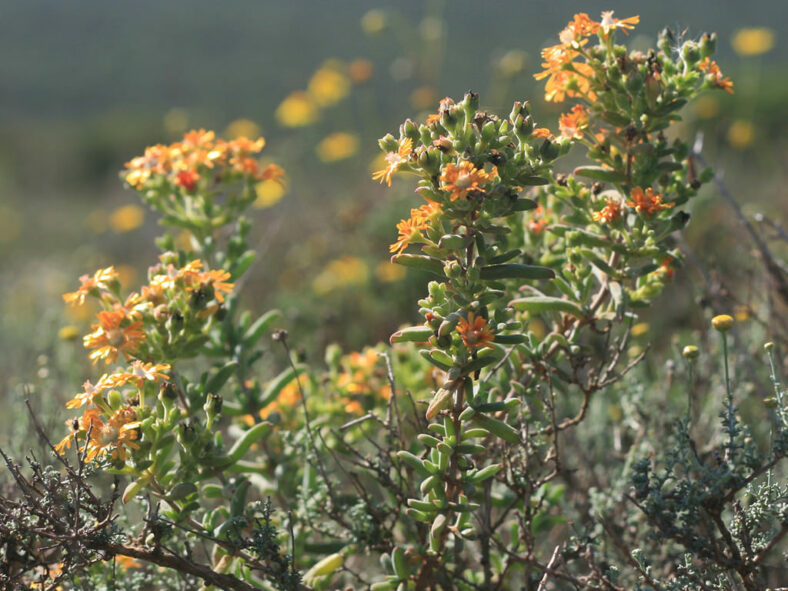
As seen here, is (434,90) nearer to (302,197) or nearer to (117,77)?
(302,197)

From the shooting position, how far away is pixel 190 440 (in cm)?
178

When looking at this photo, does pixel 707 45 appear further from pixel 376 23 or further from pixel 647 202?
pixel 376 23

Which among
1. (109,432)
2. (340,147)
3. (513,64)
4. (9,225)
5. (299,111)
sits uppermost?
(9,225)

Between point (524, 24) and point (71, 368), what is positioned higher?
point (524, 24)

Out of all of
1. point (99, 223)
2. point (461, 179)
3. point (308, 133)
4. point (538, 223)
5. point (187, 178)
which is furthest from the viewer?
point (308, 133)

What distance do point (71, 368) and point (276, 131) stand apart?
16900mm

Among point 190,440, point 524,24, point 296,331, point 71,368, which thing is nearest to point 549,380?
point 190,440

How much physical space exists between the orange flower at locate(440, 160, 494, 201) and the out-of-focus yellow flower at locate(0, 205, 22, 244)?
37.9ft

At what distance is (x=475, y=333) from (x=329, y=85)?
690 centimetres

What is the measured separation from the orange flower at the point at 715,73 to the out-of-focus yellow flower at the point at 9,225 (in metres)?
11.7

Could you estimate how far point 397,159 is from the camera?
1.71 m

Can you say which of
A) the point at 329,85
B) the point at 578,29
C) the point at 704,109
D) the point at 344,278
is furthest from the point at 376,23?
the point at 578,29

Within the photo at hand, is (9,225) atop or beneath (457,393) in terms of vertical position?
atop

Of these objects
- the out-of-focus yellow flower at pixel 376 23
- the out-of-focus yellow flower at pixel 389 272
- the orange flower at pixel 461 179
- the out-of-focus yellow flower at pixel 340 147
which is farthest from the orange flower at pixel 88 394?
the out-of-focus yellow flower at pixel 340 147
